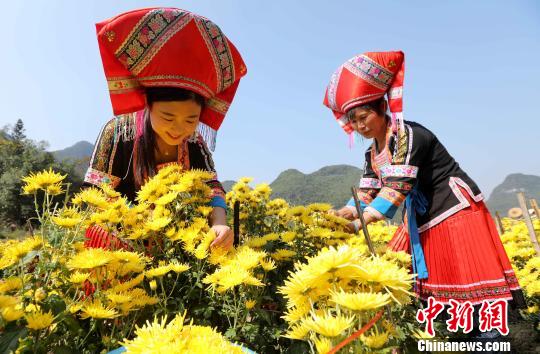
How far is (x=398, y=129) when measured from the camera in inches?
84.5

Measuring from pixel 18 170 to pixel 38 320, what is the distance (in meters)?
43.7

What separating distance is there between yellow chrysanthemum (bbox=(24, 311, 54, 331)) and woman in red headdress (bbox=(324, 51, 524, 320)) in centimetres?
166

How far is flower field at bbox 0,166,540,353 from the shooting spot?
62cm

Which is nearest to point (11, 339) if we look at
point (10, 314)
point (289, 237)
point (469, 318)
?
point (10, 314)

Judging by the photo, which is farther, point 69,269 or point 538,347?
point 538,347

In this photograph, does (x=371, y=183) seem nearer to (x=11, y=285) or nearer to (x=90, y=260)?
(x=90, y=260)

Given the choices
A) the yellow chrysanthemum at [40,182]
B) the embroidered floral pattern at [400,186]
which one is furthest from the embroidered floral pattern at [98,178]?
the embroidered floral pattern at [400,186]

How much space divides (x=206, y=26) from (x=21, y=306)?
1.45 m

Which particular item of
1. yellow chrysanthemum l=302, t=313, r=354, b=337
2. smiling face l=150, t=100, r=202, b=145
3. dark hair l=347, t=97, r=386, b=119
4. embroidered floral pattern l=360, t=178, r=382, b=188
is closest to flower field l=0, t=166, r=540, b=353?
yellow chrysanthemum l=302, t=313, r=354, b=337

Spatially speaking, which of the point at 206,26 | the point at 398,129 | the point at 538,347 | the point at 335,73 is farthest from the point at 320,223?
the point at 538,347

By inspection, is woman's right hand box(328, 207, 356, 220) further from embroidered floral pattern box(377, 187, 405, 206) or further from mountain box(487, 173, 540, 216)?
mountain box(487, 173, 540, 216)

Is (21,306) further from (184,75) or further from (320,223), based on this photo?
(320,223)

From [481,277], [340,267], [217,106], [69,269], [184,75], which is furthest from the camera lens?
[217,106]

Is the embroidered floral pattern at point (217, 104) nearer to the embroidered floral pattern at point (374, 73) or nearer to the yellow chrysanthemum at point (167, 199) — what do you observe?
the yellow chrysanthemum at point (167, 199)
